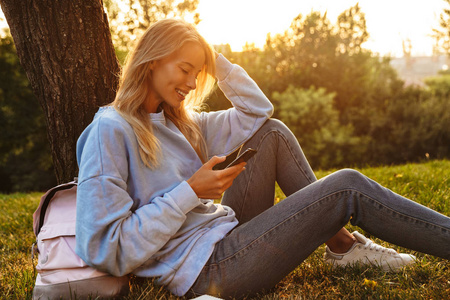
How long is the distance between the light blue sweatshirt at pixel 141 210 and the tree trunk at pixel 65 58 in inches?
24.7

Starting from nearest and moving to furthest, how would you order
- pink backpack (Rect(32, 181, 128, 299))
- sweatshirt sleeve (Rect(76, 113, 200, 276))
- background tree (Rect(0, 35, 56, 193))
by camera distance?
1. sweatshirt sleeve (Rect(76, 113, 200, 276))
2. pink backpack (Rect(32, 181, 128, 299))
3. background tree (Rect(0, 35, 56, 193))

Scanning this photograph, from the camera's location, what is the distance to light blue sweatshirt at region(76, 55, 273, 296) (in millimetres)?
1819

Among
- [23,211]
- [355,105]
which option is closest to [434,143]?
[355,105]

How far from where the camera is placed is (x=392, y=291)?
6.48 ft

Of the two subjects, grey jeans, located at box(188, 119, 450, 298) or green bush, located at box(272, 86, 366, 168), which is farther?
green bush, located at box(272, 86, 366, 168)

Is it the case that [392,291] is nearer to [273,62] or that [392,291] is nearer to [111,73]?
[111,73]

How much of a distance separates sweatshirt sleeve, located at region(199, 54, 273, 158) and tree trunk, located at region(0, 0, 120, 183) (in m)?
0.69

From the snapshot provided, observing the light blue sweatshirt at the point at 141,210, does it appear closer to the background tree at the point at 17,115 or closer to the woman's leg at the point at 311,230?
the woman's leg at the point at 311,230

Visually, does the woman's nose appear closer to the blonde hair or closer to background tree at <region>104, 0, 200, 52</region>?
the blonde hair

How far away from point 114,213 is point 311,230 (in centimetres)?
90

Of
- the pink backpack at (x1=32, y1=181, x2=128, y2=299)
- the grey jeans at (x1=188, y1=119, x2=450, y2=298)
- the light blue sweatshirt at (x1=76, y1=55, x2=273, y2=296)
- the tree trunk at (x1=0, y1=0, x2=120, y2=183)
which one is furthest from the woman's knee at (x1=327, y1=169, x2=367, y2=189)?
the tree trunk at (x1=0, y1=0, x2=120, y2=183)

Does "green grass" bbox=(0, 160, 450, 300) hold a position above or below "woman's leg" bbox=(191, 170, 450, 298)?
below

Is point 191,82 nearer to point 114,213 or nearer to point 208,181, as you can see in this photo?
point 208,181

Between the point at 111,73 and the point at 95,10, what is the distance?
1.33ft
